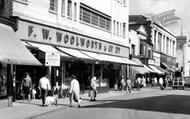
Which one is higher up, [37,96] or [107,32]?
[107,32]

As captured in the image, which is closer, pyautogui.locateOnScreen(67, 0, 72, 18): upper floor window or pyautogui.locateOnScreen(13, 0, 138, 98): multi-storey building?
pyautogui.locateOnScreen(13, 0, 138, 98): multi-storey building

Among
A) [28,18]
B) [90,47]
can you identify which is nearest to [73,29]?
[90,47]

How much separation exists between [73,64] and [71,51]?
2.50 metres

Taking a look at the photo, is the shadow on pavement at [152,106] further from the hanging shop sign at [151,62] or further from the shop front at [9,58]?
the hanging shop sign at [151,62]

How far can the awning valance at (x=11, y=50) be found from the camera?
20.4m

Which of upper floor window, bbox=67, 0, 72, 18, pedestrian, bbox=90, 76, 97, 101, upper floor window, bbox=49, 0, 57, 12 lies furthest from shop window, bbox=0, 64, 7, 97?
upper floor window, bbox=67, 0, 72, 18

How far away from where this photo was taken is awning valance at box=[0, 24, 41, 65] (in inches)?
802

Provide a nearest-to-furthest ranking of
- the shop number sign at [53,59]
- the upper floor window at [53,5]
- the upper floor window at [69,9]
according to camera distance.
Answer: the shop number sign at [53,59], the upper floor window at [53,5], the upper floor window at [69,9]

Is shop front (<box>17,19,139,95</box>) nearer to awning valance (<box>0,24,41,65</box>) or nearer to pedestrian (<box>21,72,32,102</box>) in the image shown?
awning valance (<box>0,24,41,65</box>)

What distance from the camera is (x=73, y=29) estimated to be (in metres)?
36.8

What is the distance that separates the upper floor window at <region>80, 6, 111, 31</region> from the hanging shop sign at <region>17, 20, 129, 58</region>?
1.62 m

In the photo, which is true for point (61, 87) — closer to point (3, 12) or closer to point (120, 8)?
point (3, 12)

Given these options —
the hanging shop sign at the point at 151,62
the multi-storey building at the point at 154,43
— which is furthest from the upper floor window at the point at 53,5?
the hanging shop sign at the point at 151,62

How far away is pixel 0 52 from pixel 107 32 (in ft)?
93.8
